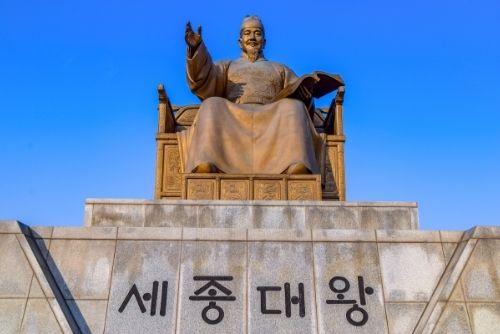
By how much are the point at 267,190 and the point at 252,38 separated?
10.4ft

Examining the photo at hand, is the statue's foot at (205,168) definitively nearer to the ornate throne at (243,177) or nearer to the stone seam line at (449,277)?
the ornate throne at (243,177)

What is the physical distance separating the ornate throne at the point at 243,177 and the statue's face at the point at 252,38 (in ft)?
3.63

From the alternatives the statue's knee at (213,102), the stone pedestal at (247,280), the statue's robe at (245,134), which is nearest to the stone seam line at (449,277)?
the stone pedestal at (247,280)

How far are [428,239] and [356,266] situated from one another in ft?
2.33

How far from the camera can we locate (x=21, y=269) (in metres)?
5.49

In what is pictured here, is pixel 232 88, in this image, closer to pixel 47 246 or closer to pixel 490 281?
pixel 47 246

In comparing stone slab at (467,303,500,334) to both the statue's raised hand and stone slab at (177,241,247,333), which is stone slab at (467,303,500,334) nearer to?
stone slab at (177,241,247,333)

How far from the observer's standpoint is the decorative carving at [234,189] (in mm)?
6812

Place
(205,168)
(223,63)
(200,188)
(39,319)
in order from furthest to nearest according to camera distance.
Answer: (223,63) → (205,168) → (200,188) → (39,319)

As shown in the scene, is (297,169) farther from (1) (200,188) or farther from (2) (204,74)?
(2) (204,74)

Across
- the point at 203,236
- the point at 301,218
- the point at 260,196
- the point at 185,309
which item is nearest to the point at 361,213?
the point at 301,218

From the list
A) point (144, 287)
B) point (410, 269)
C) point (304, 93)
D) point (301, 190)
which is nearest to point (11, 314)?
point (144, 287)

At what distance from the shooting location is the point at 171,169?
26.3ft

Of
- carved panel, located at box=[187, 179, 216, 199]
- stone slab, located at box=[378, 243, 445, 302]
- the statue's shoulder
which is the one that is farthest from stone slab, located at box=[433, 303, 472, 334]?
the statue's shoulder
